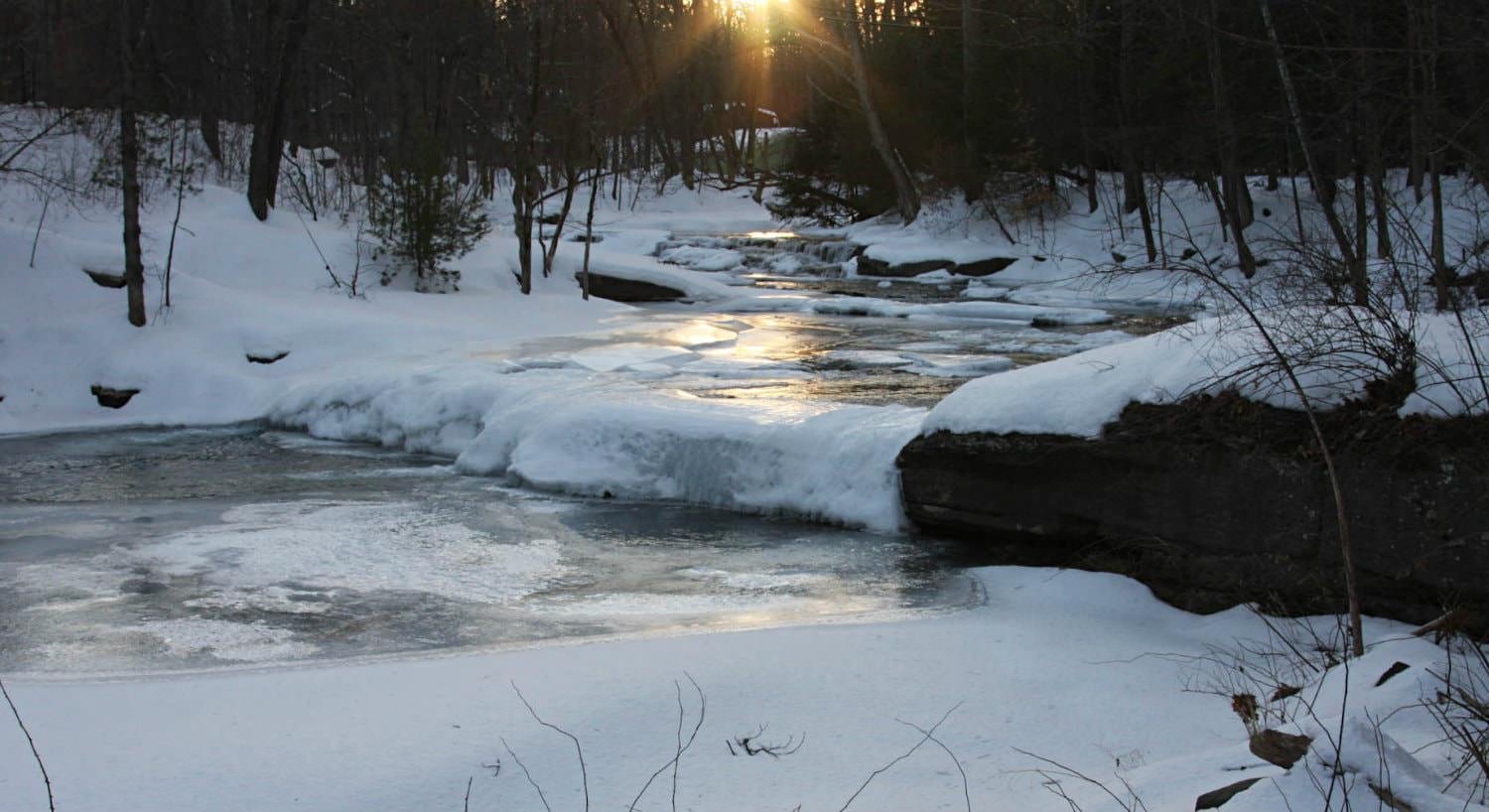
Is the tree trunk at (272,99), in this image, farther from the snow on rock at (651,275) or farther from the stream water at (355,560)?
the stream water at (355,560)

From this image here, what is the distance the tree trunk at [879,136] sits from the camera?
27.2m

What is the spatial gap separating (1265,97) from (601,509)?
1811cm

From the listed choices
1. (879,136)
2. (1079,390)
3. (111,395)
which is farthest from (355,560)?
(879,136)

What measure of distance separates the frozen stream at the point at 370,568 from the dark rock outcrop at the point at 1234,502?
535 millimetres

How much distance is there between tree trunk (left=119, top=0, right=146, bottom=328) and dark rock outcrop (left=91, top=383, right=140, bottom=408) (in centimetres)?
103

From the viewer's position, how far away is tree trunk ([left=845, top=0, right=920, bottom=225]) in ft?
89.4

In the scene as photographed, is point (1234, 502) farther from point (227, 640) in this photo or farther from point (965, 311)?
point (965, 311)

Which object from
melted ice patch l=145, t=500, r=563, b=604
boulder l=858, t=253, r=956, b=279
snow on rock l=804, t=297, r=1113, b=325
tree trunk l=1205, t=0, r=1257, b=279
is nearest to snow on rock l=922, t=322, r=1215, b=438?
melted ice patch l=145, t=500, r=563, b=604

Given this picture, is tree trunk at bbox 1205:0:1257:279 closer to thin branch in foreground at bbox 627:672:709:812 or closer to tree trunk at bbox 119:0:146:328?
tree trunk at bbox 119:0:146:328

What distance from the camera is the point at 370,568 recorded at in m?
6.61

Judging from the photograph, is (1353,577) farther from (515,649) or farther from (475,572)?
(475,572)

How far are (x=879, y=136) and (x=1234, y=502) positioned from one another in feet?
76.4

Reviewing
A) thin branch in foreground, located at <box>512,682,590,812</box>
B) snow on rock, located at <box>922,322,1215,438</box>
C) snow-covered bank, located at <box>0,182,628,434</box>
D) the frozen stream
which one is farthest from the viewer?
snow-covered bank, located at <box>0,182,628,434</box>

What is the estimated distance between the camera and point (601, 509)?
325 inches
